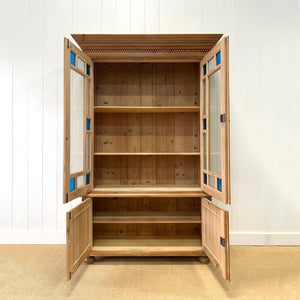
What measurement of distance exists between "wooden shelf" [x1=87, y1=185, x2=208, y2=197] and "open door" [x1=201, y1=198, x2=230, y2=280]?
0.55 ft

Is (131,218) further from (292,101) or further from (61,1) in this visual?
(61,1)

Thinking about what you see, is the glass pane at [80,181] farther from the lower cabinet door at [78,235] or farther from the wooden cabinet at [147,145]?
the lower cabinet door at [78,235]

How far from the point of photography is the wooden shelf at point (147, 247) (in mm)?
2266

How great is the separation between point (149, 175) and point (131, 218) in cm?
51

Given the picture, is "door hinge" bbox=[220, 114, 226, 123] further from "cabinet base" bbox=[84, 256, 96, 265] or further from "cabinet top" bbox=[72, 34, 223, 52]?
"cabinet base" bbox=[84, 256, 96, 265]

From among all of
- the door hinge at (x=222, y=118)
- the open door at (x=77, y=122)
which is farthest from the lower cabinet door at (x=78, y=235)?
the door hinge at (x=222, y=118)

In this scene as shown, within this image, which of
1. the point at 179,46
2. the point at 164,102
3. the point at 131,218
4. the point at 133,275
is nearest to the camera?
the point at 133,275

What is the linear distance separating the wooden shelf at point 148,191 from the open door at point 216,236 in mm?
167

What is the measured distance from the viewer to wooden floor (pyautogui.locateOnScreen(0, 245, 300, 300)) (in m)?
1.82

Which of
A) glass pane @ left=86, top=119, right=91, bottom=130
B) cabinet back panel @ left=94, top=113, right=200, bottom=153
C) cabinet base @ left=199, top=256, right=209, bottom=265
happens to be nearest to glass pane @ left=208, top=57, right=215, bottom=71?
cabinet back panel @ left=94, top=113, right=200, bottom=153

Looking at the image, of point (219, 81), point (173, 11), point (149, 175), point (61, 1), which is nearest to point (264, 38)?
point (173, 11)

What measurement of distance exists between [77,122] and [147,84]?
98 centimetres

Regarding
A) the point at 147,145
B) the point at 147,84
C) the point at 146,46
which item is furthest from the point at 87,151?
the point at 146,46

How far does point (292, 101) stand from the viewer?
106 inches
